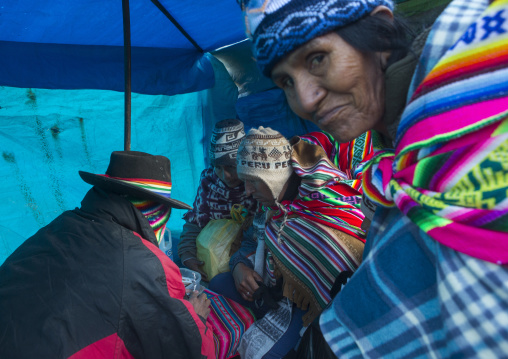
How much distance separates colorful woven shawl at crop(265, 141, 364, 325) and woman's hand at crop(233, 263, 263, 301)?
23 centimetres

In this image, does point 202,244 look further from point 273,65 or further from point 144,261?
point 273,65

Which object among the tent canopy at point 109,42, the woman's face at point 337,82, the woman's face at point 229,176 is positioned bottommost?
the woman's face at point 229,176

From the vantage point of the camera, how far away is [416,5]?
2141mm

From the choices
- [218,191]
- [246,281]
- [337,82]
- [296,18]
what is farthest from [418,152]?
[218,191]

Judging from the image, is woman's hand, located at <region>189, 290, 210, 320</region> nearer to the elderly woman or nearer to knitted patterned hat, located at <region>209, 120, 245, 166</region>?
knitted patterned hat, located at <region>209, 120, 245, 166</region>

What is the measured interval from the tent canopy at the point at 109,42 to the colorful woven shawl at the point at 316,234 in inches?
58.9

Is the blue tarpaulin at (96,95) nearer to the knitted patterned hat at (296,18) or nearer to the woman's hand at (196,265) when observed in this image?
the woman's hand at (196,265)

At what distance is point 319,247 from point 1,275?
1.55 meters

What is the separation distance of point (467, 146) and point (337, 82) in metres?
0.37

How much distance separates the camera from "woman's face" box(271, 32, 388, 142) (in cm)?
83

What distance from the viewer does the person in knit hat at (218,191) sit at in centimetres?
295

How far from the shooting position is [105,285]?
4.70 ft

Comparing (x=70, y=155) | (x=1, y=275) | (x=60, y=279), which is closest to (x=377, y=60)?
(x=60, y=279)

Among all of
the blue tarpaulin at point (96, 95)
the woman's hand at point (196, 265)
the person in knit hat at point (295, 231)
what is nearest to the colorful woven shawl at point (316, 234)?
the person in knit hat at point (295, 231)
